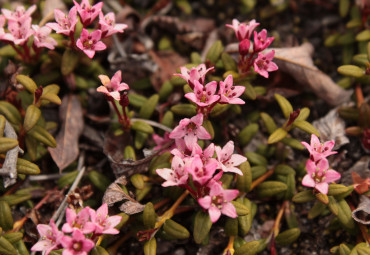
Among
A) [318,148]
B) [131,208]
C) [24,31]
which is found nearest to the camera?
[318,148]

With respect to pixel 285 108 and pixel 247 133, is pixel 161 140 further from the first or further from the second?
pixel 285 108

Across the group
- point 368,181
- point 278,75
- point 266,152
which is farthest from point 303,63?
point 368,181

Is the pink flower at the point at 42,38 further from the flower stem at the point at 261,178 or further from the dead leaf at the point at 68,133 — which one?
the flower stem at the point at 261,178

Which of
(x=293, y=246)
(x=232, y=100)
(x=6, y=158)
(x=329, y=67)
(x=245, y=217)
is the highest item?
(x=232, y=100)

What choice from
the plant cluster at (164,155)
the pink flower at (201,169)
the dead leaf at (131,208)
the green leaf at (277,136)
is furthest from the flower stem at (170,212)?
the green leaf at (277,136)

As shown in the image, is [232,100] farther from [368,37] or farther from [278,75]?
[368,37]

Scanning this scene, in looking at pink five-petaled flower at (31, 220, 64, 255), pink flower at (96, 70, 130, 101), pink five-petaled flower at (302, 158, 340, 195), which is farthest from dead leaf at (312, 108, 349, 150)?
pink five-petaled flower at (31, 220, 64, 255)

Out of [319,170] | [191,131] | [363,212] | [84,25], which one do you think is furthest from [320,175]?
[84,25]
